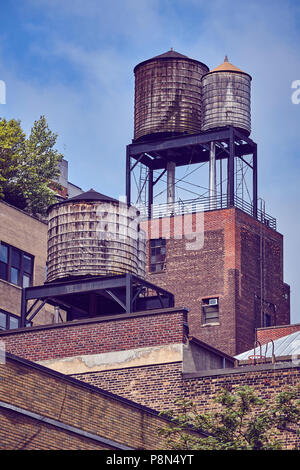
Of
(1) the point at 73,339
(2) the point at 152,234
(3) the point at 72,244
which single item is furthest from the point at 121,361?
(2) the point at 152,234

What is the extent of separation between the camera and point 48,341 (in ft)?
130

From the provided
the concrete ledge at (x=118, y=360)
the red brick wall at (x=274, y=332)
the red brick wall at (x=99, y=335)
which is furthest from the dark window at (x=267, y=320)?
the concrete ledge at (x=118, y=360)

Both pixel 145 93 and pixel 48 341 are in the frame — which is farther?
pixel 145 93

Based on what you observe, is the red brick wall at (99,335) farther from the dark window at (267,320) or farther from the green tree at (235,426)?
the dark window at (267,320)

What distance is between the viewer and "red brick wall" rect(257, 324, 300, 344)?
5234cm

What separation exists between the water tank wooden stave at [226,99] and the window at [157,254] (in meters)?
6.99

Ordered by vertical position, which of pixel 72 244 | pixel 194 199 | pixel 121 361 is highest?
pixel 194 199

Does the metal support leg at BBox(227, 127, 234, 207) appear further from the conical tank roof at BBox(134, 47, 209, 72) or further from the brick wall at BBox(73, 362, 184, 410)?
the brick wall at BBox(73, 362, 184, 410)

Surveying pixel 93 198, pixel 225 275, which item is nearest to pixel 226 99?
pixel 225 275

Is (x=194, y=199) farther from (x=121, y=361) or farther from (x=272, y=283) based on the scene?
(x=121, y=361)

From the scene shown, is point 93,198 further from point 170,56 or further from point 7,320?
point 170,56

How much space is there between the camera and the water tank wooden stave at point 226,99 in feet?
200
